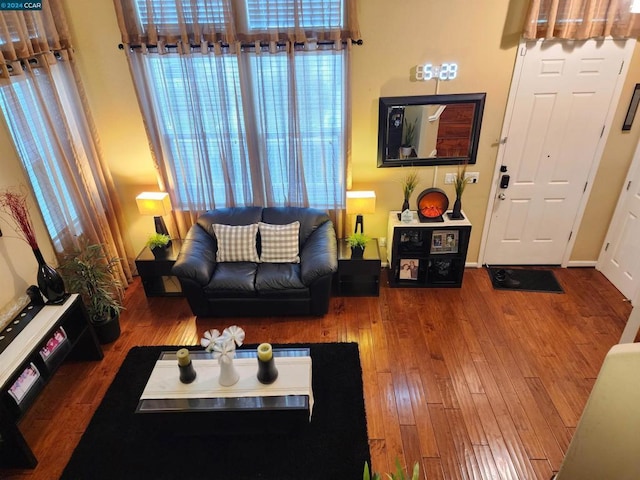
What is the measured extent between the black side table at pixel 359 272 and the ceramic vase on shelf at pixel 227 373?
163 cm

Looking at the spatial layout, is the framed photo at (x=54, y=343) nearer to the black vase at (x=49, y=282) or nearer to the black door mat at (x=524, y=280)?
the black vase at (x=49, y=282)

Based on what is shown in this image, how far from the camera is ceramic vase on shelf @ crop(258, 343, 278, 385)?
2574 millimetres

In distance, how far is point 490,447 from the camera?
2.66 metres

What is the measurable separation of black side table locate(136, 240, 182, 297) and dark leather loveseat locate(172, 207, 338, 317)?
12.6 inches

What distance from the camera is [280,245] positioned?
392 cm

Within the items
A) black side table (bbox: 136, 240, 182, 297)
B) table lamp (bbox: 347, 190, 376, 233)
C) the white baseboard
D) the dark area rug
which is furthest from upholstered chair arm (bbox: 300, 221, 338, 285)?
the white baseboard

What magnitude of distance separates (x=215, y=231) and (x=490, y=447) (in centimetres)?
295

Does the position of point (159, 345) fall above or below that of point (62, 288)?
below

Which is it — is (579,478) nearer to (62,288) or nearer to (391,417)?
(391,417)

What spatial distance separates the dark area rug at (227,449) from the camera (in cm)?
254

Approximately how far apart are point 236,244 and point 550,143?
3.24 m

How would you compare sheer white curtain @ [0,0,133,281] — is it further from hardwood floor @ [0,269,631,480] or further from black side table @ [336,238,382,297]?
black side table @ [336,238,382,297]

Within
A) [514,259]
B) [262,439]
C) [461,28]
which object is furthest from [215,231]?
[514,259]

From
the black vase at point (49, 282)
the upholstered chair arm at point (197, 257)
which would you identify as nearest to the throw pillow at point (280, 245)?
the upholstered chair arm at point (197, 257)
